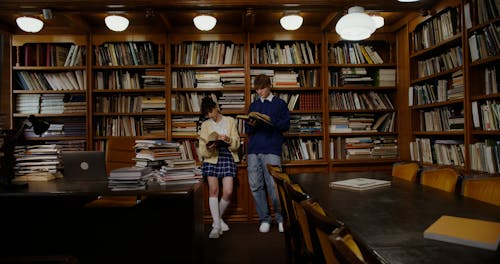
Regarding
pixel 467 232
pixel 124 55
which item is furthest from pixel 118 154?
pixel 467 232

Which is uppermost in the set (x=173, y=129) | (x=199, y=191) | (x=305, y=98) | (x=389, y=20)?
(x=389, y=20)

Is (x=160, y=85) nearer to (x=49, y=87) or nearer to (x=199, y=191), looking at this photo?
(x=49, y=87)

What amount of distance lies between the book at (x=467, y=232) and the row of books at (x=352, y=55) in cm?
331

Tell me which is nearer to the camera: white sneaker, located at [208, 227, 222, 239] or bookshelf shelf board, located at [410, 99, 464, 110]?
bookshelf shelf board, located at [410, 99, 464, 110]

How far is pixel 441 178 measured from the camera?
2.20 m

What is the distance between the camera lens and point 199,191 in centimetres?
249

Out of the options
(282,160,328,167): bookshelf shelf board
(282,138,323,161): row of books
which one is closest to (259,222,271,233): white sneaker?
(282,160,328,167): bookshelf shelf board

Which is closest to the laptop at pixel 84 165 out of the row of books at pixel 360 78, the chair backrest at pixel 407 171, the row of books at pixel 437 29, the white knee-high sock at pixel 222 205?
the white knee-high sock at pixel 222 205

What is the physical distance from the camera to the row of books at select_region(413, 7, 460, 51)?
3.36 m

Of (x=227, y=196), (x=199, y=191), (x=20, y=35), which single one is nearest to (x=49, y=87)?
(x=20, y=35)

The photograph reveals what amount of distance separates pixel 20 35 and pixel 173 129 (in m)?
2.16

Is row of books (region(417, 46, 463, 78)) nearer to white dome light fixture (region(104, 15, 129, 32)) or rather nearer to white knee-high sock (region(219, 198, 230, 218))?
white knee-high sock (region(219, 198, 230, 218))

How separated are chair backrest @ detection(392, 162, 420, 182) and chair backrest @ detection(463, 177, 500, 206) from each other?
59 centimetres

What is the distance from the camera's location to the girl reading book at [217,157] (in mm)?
3641
